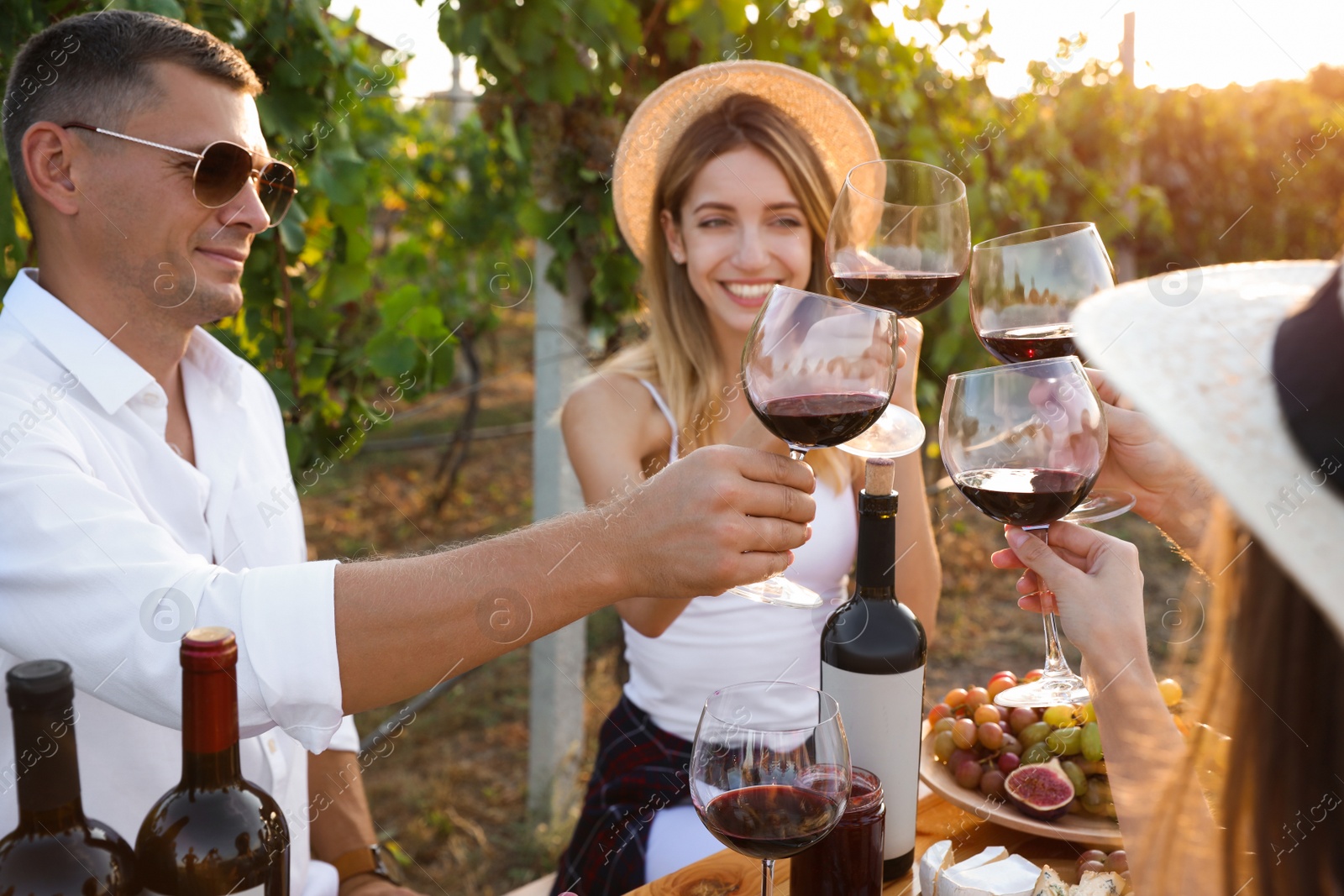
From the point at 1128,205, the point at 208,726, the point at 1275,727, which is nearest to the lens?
the point at 1275,727

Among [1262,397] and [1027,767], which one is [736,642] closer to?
[1027,767]

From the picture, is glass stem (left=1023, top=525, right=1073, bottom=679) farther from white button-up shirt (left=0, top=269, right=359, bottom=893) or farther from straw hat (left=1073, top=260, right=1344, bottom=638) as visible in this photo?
white button-up shirt (left=0, top=269, right=359, bottom=893)

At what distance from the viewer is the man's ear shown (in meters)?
1.83

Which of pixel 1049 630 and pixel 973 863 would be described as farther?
pixel 1049 630

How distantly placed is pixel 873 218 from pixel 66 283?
1434 mm

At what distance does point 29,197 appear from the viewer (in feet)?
6.06

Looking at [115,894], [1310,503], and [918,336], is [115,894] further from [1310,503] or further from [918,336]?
[918,336]

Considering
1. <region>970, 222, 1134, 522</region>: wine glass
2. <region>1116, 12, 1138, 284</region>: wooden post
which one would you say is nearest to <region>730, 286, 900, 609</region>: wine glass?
<region>970, 222, 1134, 522</region>: wine glass

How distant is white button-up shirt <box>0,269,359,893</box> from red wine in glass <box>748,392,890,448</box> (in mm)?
606

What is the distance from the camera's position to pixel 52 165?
6.03 ft

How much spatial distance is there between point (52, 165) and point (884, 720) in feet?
5.58

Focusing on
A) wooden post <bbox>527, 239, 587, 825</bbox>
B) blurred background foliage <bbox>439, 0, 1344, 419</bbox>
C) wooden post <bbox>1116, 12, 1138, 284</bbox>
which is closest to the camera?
blurred background foliage <bbox>439, 0, 1344, 419</bbox>

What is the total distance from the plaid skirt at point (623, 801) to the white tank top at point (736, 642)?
60 millimetres

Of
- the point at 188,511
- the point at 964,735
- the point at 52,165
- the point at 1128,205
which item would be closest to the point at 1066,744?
the point at 964,735
